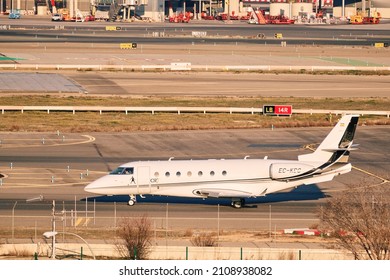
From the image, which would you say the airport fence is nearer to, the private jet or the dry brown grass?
the private jet

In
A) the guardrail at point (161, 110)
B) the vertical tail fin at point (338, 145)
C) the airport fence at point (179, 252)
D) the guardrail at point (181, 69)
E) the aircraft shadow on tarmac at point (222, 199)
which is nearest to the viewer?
the airport fence at point (179, 252)

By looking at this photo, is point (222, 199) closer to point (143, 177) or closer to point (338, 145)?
point (143, 177)

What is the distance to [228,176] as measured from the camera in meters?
70.2

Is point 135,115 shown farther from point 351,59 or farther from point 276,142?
point 351,59

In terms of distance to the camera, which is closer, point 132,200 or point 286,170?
point 286,170

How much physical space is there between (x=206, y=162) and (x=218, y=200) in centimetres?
394

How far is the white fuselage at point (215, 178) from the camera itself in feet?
229

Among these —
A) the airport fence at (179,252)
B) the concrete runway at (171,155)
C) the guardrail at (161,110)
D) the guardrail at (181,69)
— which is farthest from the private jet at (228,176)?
the guardrail at (181,69)

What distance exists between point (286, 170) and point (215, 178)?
4798mm

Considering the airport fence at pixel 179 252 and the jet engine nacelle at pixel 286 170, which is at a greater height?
the jet engine nacelle at pixel 286 170

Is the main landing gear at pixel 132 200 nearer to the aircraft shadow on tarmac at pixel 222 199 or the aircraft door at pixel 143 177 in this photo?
the aircraft door at pixel 143 177

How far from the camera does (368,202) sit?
57.8 metres

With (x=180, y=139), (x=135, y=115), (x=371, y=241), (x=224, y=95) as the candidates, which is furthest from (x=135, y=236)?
(x=224, y=95)

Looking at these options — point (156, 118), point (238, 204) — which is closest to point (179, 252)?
point (238, 204)
